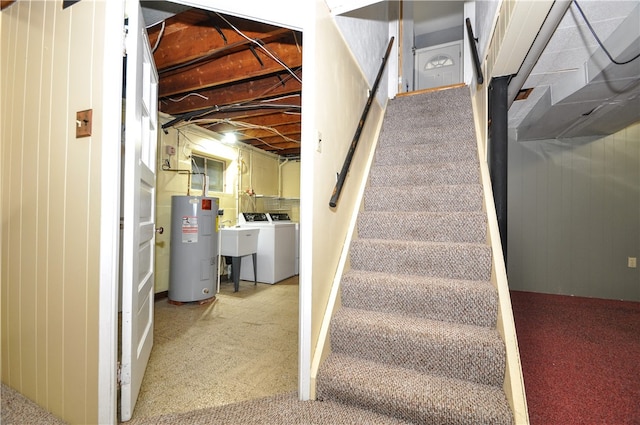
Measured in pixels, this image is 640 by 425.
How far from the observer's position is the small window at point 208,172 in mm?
4250

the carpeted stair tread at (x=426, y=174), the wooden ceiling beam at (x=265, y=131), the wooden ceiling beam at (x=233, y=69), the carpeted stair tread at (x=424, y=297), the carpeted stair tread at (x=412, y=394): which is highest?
the wooden ceiling beam at (x=233, y=69)

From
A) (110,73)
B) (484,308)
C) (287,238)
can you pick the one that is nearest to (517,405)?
(484,308)

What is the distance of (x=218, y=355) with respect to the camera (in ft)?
6.68

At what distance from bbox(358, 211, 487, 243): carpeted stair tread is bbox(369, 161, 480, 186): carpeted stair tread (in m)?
0.38

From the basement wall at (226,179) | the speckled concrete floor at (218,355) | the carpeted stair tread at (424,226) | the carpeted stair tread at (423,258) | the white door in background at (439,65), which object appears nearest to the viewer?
the speckled concrete floor at (218,355)

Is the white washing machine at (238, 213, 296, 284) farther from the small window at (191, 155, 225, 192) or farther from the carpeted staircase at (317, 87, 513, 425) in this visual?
the carpeted staircase at (317, 87, 513, 425)

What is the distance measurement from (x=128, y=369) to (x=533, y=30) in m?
2.62

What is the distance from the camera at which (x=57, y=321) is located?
1326mm

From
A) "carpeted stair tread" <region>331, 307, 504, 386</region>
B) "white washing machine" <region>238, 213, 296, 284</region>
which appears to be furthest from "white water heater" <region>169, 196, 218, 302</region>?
"carpeted stair tread" <region>331, 307, 504, 386</region>

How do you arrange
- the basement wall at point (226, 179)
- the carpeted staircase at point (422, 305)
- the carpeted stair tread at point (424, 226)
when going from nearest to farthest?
the carpeted staircase at point (422, 305) < the carpeted stair tread at point (424, 226) < the basement wall at point (226, 179)

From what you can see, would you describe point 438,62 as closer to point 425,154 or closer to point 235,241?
point 425,154

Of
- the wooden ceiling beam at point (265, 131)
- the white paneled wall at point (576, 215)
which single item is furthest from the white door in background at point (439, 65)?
the wooden ceiling beam at point (265, 131)

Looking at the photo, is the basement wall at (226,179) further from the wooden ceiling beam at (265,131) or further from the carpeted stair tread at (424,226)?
the carpeted stair tread at (424,226)

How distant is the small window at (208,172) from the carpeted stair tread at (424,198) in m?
2.83
